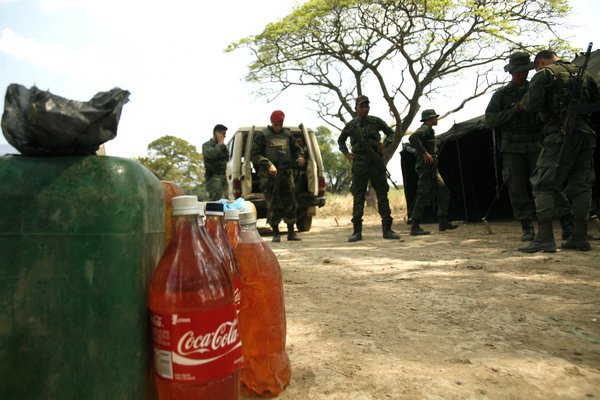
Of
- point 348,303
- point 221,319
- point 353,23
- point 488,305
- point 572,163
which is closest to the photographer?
point 221,319

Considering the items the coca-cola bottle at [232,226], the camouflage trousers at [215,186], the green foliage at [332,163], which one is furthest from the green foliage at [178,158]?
the coca-cola bottle at [232,226]

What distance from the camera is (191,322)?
0.94 meters

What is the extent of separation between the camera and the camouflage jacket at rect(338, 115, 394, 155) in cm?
614

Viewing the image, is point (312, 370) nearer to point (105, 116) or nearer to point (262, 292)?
point (262, 292)

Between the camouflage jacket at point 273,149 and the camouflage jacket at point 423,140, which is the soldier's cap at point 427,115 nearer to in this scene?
the camouflage jacket at point 423,140

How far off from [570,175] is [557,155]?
37cm

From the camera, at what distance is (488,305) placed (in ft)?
7.80

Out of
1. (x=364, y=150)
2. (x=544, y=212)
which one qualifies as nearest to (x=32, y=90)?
(x=544, y=212)

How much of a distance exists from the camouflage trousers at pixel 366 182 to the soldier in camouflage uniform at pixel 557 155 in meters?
2.36

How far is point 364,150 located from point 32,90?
5.51 m

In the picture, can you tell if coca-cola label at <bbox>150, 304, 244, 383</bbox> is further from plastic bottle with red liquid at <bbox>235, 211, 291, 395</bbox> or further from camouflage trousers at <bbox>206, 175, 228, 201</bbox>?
camouflage trousers at <bbox>206, 175, 228, 201</bbox>

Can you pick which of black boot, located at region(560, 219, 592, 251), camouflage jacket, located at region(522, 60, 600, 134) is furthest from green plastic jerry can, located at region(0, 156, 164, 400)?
black boot, located at region(560, 219, 592, 251)

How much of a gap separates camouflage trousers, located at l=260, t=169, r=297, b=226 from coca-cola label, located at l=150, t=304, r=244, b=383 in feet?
18.5

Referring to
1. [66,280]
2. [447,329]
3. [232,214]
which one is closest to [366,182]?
[447,329]
